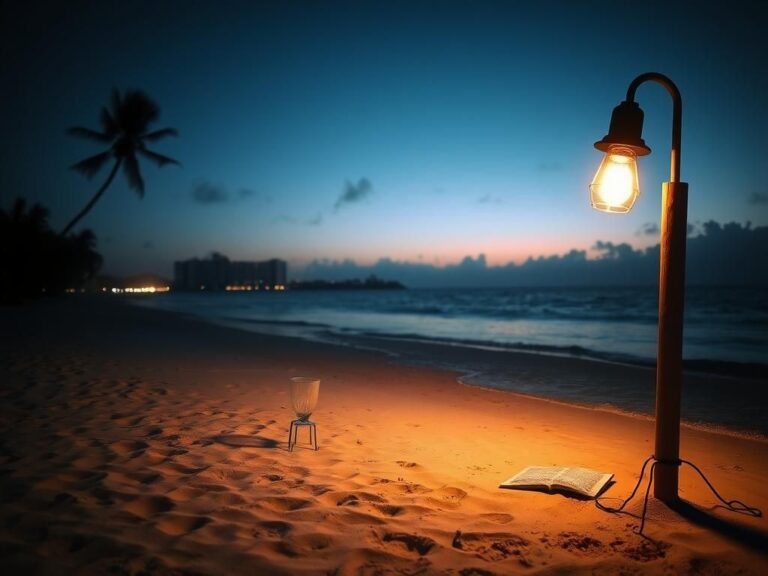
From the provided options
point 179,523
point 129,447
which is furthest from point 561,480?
point 129,447

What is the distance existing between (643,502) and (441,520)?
1372 millimetres

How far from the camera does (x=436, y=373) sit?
35.8ft

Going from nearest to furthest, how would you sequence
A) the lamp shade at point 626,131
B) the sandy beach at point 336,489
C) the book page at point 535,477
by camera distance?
the sandy beach at point 336,489 → the lamp shade at point 626,131 → the book page at point 535,477

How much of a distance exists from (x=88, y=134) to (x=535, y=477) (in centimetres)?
3023

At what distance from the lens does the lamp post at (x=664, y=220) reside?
127 inches

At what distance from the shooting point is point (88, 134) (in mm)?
27703

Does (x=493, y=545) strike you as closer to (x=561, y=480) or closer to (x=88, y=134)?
(x=561, y=480)

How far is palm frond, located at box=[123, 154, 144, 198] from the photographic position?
27.8 metres

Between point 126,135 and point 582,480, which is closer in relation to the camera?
point 582,480

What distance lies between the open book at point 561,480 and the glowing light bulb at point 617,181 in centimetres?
191

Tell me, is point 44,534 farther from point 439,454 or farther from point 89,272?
point 89,272

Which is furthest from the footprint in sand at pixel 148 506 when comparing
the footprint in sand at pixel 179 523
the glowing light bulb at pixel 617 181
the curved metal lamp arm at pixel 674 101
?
the curved metal lamp arm at pixel 674 101

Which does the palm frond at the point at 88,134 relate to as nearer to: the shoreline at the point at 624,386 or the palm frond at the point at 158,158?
the palm frond at the point at 158,158

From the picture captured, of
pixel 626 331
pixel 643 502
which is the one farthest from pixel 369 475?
pixel 626 331
